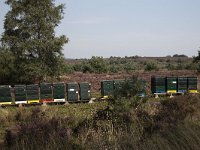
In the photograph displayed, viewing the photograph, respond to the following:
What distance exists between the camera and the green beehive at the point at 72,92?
28969 mm

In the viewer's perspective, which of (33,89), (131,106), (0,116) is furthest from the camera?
(33,89)

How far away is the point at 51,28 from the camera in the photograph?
1540 inches

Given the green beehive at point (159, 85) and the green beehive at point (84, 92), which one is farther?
the green beehive at point (159, 85)

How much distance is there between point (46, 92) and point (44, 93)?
0.17 metres

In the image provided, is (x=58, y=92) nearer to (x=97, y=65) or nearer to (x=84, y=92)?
(x=84, y=92)

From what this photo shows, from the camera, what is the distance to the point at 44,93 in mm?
28266

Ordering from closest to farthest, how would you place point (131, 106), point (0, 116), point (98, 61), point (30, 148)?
1. point (30, 148)
2. point (131, 106)
3. point (0, 116)
4. point (98, 61)

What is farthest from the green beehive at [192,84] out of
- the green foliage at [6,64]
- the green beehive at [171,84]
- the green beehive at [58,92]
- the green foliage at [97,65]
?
the green foliage at [97,65]

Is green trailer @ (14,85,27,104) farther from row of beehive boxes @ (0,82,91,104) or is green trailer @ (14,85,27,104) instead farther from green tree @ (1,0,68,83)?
green tree @ (1,0,68,83)

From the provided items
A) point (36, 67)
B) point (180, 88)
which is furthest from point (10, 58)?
point (180, 88)

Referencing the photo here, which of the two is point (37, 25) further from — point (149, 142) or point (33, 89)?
point (149, 142)

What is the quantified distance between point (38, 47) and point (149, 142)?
33858 mm

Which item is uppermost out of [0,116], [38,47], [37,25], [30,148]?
[37,25]

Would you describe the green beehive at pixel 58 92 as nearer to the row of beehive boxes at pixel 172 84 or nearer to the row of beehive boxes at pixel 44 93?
the row of beehive boxes at pixel 44 93
